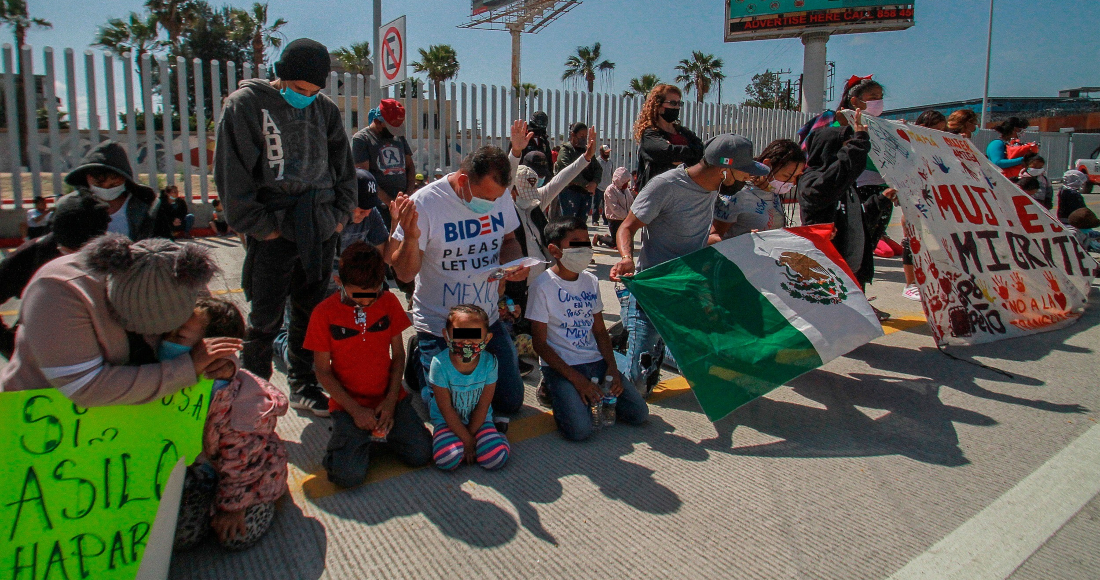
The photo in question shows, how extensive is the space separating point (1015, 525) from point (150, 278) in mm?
3243

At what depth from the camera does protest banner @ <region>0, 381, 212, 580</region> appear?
172cm

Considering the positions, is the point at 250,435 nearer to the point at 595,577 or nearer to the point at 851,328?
the point at 595,577

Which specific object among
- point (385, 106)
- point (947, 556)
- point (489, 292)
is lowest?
point (947, 556)

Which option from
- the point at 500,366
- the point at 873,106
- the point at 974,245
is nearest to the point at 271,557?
the point at 500,366

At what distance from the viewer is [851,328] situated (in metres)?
3.68

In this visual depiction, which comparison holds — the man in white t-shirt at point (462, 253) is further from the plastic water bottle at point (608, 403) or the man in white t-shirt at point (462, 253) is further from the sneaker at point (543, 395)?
the plastic water bottle at point (608, 403)

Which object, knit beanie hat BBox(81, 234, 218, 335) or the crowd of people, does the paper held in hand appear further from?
knit beanie hat BBox(81, 234, 218, 335)

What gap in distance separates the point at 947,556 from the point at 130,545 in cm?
270

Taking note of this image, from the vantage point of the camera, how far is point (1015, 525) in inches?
103

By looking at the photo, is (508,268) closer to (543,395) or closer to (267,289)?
(543,395)

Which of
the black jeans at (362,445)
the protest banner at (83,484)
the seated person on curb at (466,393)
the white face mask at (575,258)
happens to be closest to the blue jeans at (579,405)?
the seated person on curb at (466,393)

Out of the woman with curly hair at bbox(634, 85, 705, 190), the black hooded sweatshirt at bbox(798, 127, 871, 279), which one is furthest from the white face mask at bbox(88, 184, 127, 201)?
the black hooded sweatshirt at bbox(798, 127, 871, 279)

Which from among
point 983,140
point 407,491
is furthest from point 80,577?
point 983,140

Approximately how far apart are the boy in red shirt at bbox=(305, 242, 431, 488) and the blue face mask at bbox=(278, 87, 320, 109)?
0.92 meters
